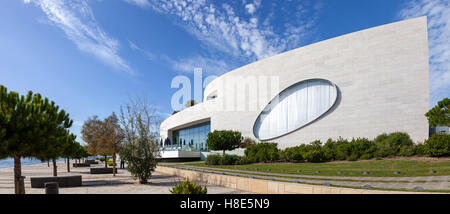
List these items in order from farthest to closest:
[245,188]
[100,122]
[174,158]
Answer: [174,158], [100,122], [245,188]

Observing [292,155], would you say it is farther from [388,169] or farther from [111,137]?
[111,137]

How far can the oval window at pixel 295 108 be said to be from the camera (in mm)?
26875

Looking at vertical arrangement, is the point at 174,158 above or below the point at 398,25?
below

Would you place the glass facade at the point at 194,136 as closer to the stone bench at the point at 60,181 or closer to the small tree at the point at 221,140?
the small tree at the point at 221,140

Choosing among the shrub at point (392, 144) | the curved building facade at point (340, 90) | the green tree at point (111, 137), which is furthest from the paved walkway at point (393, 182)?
the curved building facade at point (340, 90)

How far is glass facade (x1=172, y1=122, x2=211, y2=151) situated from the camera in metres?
42.3

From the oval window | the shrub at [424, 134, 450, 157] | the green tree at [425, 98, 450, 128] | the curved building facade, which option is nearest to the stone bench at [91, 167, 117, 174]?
the curved building facade

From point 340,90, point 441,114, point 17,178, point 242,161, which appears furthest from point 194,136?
point 17,178

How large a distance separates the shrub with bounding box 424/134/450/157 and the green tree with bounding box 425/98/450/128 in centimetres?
181

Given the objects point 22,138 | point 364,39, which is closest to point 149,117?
point 22,138

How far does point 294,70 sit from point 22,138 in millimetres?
27081

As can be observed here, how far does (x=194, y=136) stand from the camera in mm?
48125
